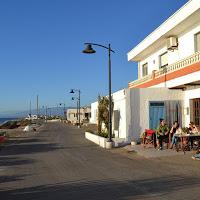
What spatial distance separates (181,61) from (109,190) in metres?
13.6

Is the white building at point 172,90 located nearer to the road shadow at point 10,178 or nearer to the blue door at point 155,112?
the blue door at point 155,112

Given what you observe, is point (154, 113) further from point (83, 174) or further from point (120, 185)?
point (120, 185)

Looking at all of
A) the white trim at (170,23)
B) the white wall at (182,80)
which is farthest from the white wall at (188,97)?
the white trim at (170,23)

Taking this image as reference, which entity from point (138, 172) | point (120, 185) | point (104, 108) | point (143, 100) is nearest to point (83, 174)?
point (138, 172)

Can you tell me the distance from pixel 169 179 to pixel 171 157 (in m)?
5.31

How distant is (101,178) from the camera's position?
12.5m

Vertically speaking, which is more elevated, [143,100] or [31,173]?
[143,100]

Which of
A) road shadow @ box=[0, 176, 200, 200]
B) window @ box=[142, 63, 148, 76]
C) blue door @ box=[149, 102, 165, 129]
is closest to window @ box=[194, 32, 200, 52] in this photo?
blue door @ box=[149, 102, 165, 129]

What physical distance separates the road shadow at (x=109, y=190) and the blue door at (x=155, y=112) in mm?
12804

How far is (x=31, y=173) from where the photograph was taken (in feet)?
46.6

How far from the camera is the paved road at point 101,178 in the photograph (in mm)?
10102

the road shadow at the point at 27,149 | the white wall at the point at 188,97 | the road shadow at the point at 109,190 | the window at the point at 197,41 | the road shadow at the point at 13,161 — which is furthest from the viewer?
the window at the point at 197,41

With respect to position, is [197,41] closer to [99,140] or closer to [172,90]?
[172,90]

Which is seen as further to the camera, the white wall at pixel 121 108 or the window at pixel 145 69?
the window at pixel 145 69
